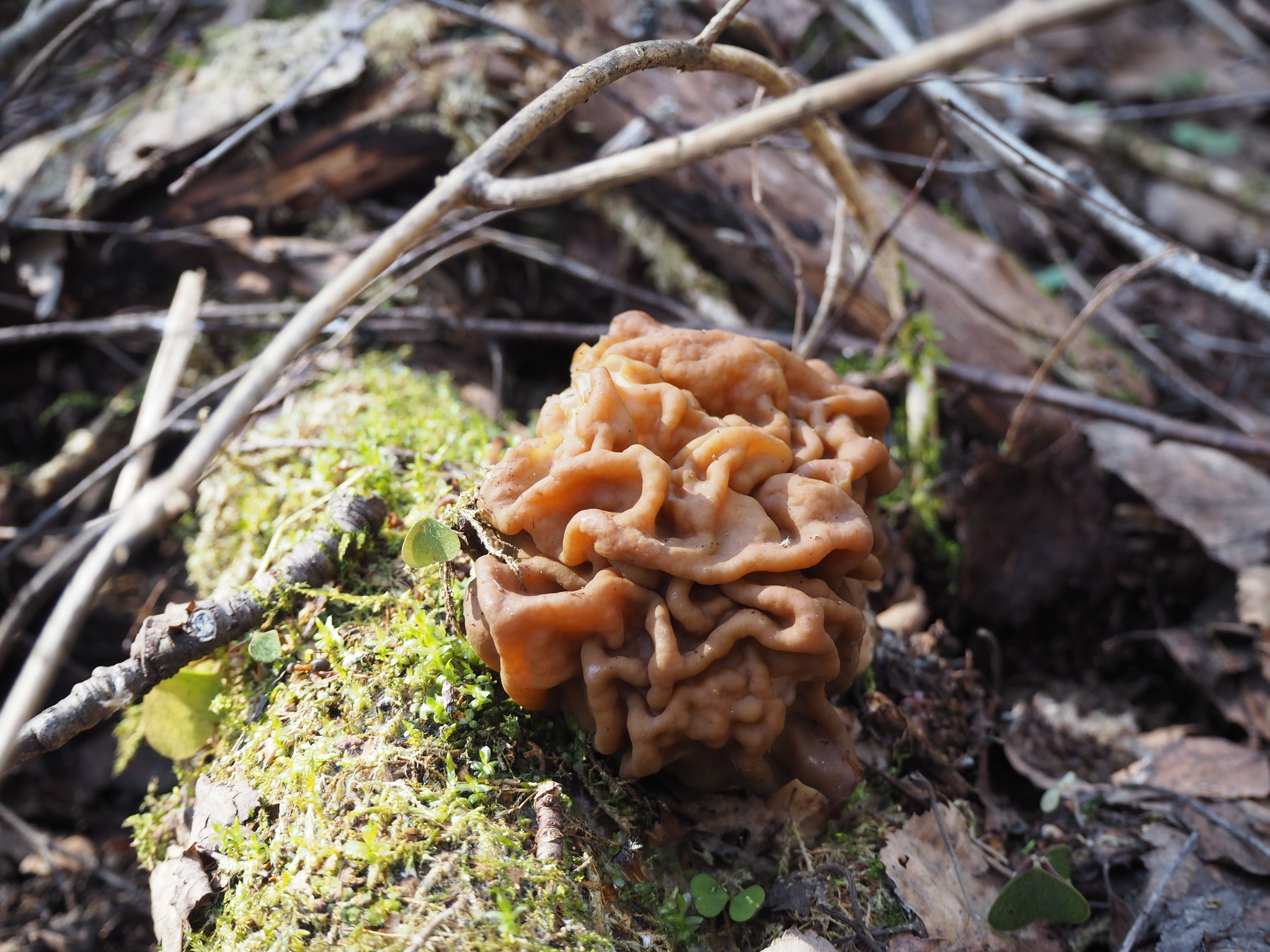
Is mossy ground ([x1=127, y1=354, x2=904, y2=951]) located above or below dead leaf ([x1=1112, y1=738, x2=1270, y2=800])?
above

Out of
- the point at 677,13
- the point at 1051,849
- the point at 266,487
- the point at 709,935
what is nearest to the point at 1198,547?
the point at 1051,849

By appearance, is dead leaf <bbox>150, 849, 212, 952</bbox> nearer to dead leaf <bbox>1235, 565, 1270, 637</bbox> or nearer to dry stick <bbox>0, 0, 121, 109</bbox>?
dry stick <bbox>0, 0, 121, 109</bbox>

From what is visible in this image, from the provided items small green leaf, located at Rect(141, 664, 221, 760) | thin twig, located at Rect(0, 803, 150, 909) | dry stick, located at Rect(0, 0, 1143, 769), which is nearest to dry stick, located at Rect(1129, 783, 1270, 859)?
dry stick, located at Rect(0, 0, 1143, 769)

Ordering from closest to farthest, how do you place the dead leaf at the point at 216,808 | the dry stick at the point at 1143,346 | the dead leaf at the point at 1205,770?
the dead leaf at the point at 216,808
the dead leaf at the point at 1205,770
the dry stick at the point at 1143,346

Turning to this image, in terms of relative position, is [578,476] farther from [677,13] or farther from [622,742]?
[677,13]

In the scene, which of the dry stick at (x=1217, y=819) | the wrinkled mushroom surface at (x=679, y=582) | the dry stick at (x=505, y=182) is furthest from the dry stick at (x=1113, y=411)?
the dry stick at (x=505, y=182)

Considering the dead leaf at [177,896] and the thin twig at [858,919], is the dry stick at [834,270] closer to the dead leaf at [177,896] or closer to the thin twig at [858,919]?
the thin twig at [858,919]

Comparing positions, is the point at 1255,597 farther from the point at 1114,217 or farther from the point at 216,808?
the point at 216,808
